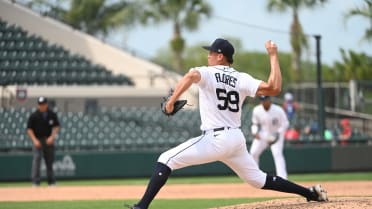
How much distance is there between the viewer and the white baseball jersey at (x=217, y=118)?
8.61 m

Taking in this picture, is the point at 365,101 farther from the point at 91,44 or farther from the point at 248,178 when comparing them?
the point at 248,178

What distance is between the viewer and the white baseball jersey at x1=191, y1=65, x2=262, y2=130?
862 cm

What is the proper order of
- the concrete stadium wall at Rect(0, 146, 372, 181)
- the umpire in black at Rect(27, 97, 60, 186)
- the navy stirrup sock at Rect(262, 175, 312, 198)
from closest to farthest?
the navy stirrup sock at Rect(262, 175, 312, 198), the umpire in black at Rect(27, 97, 60, 186), the concrete stadium wall at Rect(0, 146, 372, 181)

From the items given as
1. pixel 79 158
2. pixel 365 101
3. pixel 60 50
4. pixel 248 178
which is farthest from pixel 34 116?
pixel 365 101

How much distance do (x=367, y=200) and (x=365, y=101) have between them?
54.9ft

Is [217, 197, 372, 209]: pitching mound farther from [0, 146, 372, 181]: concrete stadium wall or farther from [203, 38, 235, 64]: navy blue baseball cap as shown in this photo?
[0, 146, 372, 181]: concrete stadium wall

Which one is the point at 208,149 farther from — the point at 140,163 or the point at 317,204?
the point at 140,163

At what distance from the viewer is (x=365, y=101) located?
85.1ft

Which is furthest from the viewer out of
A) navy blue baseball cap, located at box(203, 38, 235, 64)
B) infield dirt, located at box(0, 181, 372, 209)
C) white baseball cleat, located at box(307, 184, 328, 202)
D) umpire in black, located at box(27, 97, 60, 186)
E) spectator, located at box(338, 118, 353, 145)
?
spectator, located at box(338, 118, 353, 145)

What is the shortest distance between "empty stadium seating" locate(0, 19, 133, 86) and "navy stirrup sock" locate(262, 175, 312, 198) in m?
15.2

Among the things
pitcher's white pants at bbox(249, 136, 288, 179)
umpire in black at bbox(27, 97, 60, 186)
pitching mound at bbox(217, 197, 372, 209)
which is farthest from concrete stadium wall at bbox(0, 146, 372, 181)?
pitching mound at bbox(217, 197, 372, 209)

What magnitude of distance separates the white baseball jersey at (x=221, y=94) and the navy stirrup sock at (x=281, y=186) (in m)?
0.87

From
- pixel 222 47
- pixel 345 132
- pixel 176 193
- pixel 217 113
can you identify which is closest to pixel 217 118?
pixel 217 113

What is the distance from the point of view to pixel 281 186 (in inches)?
364
